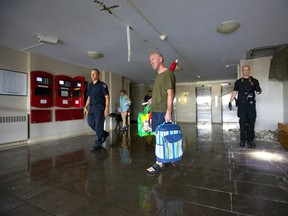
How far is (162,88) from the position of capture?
79.2 inches

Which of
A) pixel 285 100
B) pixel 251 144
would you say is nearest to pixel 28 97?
pixel 251 144

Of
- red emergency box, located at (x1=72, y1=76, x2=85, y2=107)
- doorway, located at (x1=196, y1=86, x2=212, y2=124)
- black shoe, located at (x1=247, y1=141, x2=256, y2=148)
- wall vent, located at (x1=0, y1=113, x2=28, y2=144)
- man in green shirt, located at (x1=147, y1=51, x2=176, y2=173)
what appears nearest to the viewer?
man in green shirt, located at (x1=147, y1=51, x2=176, y2=173)

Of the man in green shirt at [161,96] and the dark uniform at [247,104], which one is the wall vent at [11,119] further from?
the dark uniform at [247,104]

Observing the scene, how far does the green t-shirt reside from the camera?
1.98m

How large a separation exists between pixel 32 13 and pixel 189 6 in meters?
2.40

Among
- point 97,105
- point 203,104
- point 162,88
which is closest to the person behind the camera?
point 162,88

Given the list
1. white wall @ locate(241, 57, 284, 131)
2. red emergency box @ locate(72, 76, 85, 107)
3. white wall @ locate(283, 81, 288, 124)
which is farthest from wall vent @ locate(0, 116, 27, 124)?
white wall @ locate(283, 81, 288, 124)

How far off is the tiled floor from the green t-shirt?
823 mm

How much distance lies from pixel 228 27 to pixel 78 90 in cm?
434

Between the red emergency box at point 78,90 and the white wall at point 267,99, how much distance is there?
511 centimetres

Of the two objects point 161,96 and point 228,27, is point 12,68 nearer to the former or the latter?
point 161,96

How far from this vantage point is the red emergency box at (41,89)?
13.4 ft

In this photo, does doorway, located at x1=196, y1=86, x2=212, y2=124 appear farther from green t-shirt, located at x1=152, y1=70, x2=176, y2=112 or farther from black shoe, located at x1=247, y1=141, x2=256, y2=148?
green t-shirt, located at x1=152, y1=70, x2=176, y2=112

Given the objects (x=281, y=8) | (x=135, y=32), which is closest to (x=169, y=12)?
(x=135, y=32)
